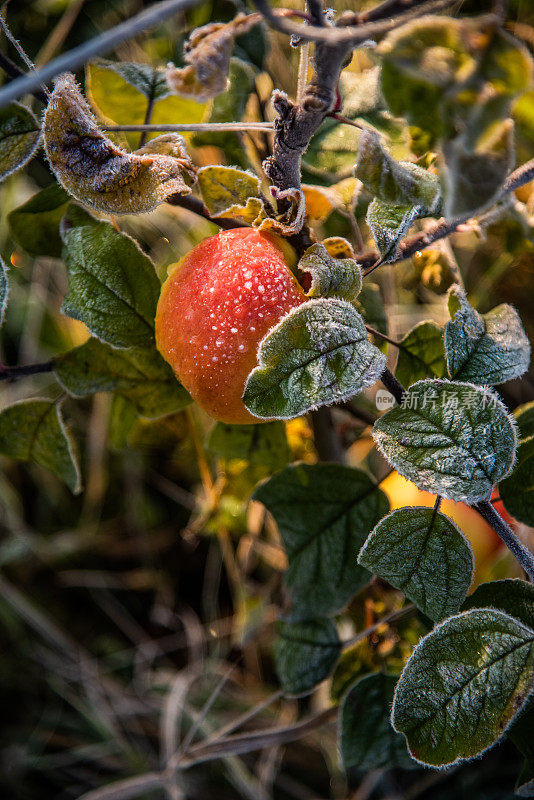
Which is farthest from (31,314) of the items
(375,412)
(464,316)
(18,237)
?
(464,316)

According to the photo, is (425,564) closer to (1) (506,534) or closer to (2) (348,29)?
(1) (506,534)

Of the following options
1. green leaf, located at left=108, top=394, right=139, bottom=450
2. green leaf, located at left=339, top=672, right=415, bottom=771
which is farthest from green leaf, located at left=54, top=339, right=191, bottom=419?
green leaf, located at left=339, top=672, right=415, bottom=771

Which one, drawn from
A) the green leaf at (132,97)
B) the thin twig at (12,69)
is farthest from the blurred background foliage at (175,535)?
the thin twig at (12,69)

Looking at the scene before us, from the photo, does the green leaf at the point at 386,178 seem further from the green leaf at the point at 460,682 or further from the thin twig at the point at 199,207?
the green leaf at the point at 460,682

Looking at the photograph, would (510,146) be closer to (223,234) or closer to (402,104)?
(402,104)

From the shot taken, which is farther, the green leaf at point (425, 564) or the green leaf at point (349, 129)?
the green leaf at point (349, 129)

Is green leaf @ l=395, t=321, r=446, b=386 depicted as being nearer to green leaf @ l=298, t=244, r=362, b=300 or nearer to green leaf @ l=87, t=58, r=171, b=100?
green leaf @ l=298, t=244, r=362, b=300

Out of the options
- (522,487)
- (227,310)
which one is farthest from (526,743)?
(227,310)
